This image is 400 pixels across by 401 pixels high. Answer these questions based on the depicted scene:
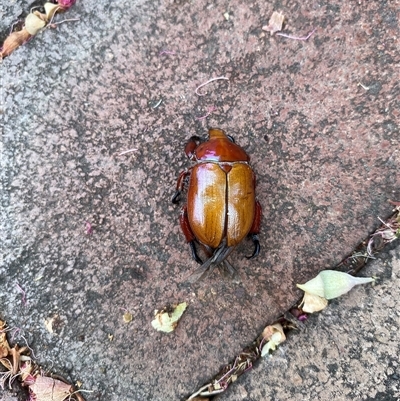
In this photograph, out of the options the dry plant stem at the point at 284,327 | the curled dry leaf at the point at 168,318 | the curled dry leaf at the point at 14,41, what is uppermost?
the curled dry leaf at the point at 14,41

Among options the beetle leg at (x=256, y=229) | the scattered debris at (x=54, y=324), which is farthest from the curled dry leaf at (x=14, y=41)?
the beetle leg at (x=256, y=229)

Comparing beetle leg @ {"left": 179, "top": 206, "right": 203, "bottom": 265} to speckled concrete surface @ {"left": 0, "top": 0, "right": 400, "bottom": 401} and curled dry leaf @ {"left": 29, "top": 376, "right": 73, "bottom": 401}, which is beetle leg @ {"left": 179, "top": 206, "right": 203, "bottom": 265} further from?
curled dry leaf @ {"left": 29, "top": 376, "right": 73, "bottom": 401}

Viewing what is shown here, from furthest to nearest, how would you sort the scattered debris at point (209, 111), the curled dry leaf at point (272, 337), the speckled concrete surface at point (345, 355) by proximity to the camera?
the scattered debris at point (209, 111), the curled dry leaf at point (272, 337), the speckled concrete surface at point (345, 355)

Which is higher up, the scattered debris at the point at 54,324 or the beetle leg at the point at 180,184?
the beetle leg at the point at 180,184

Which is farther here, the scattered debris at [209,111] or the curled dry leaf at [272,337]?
the scattered debris at [209,111]

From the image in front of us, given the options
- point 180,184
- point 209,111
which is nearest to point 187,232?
point 180,184

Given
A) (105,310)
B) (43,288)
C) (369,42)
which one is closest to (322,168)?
(369,42)

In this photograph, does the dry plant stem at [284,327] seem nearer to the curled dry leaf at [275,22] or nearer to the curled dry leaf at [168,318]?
the curled dry leaf at [168,318]

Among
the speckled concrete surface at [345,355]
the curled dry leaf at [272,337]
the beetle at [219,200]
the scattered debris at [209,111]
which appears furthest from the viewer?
the scattered debris at [209,111]
